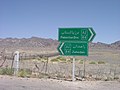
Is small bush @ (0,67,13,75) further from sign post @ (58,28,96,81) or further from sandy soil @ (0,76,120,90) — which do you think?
sign post @ (58,28,96,81)

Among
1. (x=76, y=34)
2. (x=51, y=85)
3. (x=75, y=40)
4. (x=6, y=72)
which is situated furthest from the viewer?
(x=6, y=72)

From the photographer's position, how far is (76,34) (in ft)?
66.0

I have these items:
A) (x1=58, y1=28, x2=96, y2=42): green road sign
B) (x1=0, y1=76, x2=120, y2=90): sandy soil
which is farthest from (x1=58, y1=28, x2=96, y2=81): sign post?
(x1=0, y1=76, x2=120, y2=90): sandy soil

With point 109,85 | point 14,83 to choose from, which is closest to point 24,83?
point 14,83

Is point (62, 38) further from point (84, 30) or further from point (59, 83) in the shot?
point (59, 83)

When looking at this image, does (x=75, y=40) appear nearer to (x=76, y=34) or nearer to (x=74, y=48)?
(x=76, y=34)

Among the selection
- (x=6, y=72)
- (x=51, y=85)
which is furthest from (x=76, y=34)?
(x=6, y=72)

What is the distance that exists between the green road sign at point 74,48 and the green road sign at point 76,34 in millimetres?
301

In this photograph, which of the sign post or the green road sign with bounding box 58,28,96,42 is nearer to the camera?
the green road sign with bounding box 58,28,96,42

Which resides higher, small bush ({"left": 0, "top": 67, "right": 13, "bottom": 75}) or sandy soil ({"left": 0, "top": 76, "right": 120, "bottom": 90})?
small bush ({"left": 0, "top": 67, "right": 13, "bottom": 75})

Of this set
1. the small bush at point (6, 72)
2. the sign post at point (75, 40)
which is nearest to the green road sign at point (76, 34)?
the sign post at point (75, 40)

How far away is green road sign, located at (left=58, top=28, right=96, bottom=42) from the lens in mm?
19859

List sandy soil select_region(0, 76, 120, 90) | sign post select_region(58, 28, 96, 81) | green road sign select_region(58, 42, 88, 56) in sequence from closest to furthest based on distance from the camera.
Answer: sandy soil select_region(0, 76, 120, 90) → sign post select_region(58, 28, 96, 81) → green road sign select_region(58, 42, 88, 56)

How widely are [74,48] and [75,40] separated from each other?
489mm
